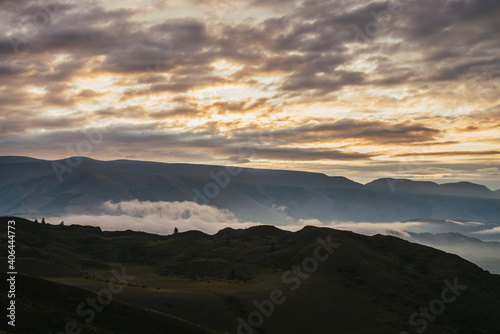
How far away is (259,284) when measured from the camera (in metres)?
121

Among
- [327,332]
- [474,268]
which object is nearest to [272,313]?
[327,332]

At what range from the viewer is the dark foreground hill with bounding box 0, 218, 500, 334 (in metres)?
64.6

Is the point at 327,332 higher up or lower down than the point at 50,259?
lower down

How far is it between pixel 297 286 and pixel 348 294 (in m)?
14.9

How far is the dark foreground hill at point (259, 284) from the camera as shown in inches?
2544

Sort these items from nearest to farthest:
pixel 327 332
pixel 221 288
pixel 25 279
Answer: pixel 25 279, pixel 327 332, pixel 221 288

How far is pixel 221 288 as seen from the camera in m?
117

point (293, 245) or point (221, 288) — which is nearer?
point (221, 288)

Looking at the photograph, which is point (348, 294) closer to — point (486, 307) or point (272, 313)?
point (272, 313)

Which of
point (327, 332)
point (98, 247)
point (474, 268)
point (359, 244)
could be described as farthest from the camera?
point (98, 247)

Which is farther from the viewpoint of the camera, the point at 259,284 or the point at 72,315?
the point at 259,284

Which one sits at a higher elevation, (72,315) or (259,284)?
(72,315)

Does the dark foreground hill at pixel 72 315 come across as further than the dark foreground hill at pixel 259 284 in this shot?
No

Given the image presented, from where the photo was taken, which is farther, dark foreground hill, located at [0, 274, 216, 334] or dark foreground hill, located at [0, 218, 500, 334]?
dark foreground hill, located at [0, 218, 500, 334]
